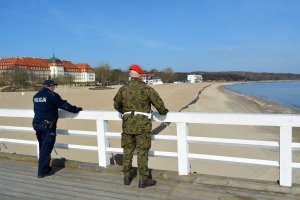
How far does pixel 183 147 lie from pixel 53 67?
160 meters

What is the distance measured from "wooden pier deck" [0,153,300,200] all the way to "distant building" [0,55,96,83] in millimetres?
137437

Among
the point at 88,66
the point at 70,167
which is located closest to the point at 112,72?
the point at 88,66

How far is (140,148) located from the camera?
475cm

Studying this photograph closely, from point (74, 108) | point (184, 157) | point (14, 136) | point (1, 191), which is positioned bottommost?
point (14, 136)

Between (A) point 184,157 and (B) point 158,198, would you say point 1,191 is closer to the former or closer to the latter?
(B) point 158,198

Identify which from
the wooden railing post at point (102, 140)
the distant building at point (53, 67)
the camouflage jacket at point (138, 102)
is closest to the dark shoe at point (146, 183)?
the camouflage jacket at point (138, 102)

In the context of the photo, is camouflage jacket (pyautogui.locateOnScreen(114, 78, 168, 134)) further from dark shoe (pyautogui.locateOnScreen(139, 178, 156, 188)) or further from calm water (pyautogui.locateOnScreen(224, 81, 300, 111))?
calm water (pyautogui.locateOnScreen(224, 81, 300, 111))

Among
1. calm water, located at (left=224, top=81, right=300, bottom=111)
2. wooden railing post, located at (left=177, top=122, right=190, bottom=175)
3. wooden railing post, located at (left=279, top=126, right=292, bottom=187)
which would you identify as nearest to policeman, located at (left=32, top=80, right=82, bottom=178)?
wooden railing post, located at (left=177, top=122, right=190, bottom=175)

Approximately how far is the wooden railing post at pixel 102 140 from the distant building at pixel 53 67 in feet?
450

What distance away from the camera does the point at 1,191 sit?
15.9 feet

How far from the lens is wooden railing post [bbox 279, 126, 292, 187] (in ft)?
14.2

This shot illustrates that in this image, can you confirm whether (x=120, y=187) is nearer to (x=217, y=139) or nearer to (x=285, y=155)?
(x=217, y=139)

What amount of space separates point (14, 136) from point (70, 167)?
10378 mm

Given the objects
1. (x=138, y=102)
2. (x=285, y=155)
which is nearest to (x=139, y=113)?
(x=138, y=102)
